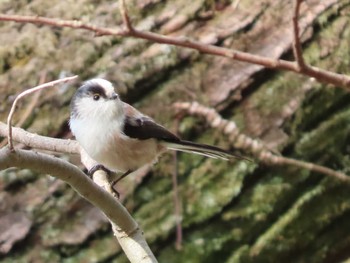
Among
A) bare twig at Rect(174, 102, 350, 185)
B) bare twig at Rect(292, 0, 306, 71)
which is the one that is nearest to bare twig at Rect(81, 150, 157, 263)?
bare twig at Rect(292, 0, 306, 71)

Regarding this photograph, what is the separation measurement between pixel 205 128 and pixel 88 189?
94 cm

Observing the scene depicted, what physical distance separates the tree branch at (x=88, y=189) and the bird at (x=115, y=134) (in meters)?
0.38

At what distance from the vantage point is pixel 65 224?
2297mm

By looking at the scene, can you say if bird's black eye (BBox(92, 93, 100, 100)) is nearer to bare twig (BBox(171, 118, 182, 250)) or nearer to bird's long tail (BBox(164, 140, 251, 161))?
bird's long tail (BBox(164, 140, 251, 161))

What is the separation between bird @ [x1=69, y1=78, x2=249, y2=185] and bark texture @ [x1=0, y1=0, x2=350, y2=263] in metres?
0.20

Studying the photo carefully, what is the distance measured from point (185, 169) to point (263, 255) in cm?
36

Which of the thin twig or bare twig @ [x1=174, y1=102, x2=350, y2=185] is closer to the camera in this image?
the thin twig

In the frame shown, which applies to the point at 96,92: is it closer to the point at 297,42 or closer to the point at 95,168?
the point at 95,168

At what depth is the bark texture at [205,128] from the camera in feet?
7.60

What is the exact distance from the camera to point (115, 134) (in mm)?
2180

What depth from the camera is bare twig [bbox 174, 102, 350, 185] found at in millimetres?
2398

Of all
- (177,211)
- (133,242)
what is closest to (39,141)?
(133,242)

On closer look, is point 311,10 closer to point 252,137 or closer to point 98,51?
point 252,137

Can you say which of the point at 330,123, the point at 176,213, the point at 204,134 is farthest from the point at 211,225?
the point at 330,123
